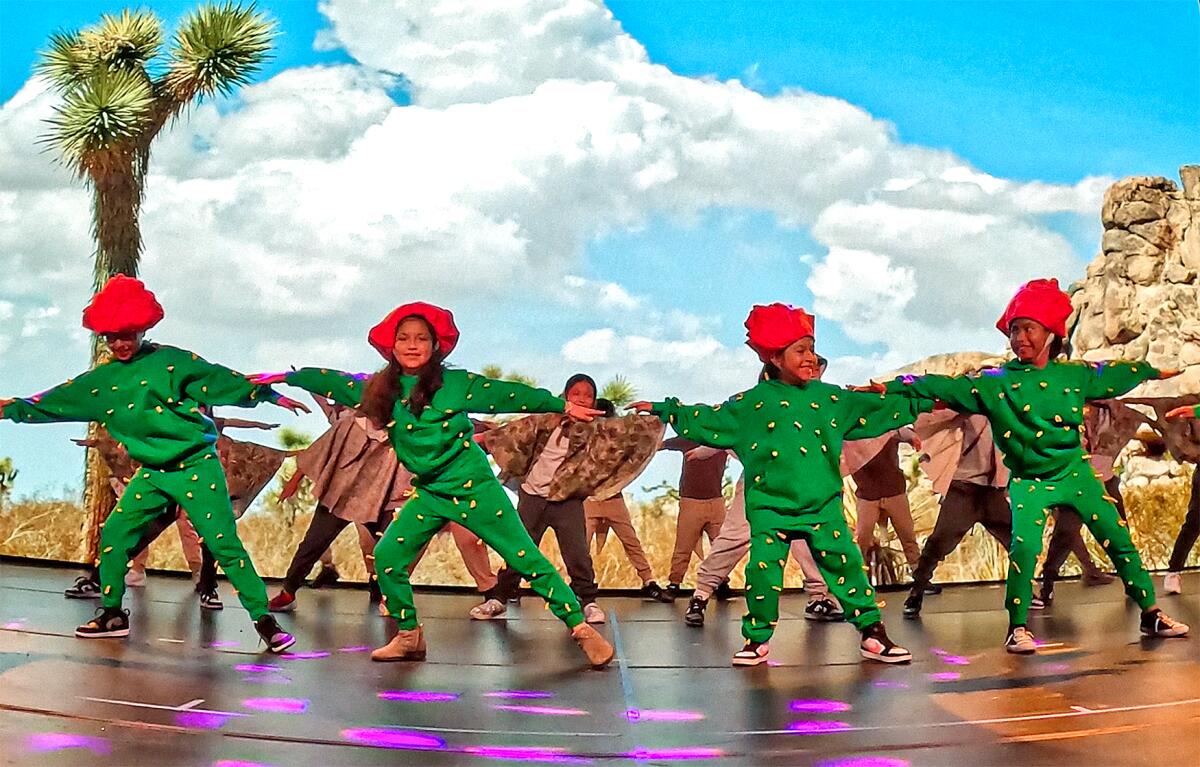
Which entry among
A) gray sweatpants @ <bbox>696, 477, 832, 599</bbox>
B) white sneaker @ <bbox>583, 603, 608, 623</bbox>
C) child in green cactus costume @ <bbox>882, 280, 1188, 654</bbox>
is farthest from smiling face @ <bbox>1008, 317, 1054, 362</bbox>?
white sneaker @ <bbox>583, 603, 608, 623</bbox>

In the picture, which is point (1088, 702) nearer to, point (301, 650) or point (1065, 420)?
point (1065, 420)

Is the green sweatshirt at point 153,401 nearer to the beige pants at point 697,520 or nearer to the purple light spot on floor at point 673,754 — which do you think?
the purple light spot on floor at point 673,754

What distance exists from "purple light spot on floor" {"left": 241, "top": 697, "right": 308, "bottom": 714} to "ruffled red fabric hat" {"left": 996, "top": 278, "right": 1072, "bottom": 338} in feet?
10.7

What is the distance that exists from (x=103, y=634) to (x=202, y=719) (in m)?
1.78

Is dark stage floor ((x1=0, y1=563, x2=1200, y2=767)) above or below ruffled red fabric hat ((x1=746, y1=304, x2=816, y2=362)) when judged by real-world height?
below

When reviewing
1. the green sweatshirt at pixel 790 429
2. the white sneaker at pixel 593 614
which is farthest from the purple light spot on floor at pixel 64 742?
the white sneaker at pixel 593 614

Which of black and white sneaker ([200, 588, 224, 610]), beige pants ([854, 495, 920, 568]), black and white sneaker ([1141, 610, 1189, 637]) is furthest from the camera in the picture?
beige pants ([854, 495, 920, 568])

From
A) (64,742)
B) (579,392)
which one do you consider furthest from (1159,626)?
(64,742)

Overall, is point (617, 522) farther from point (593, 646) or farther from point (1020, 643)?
point (1020, 643)

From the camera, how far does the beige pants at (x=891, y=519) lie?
24.6 feet

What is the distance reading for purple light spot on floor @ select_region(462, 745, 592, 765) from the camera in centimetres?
373

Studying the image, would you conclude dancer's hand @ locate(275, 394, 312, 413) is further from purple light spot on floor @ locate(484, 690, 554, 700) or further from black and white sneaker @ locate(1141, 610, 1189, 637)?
black and white sneaker @ locate(1141, 610, 1189, 637)

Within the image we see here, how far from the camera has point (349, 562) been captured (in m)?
12.0

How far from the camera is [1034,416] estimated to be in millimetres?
5559
